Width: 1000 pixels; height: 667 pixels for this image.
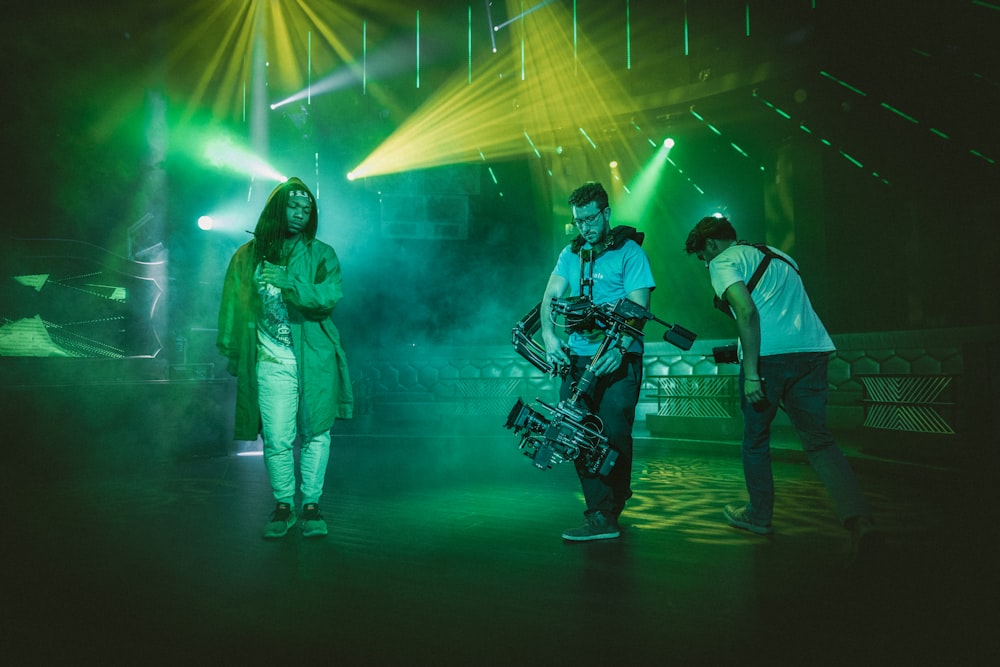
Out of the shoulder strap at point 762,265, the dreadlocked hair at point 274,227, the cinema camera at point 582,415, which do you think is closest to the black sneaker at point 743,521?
the cinema camera at point 582,415

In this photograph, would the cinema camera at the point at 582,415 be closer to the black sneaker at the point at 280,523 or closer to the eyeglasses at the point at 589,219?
the eyeglasses at the point at 589,219

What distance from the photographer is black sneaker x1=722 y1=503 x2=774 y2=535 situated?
3174 millimetres

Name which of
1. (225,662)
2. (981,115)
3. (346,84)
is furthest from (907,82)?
(225,662)

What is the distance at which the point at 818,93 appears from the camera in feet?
31.0

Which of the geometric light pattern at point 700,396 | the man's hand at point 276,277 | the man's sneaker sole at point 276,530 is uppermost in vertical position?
the man's hand at point 276,277

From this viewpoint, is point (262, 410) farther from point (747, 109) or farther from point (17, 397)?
point (747, 109)

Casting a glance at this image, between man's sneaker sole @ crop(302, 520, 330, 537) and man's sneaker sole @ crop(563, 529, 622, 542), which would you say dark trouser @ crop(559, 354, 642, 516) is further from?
man's sneaker sole @ crop(302, 520, 330, 537)

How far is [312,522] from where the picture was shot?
10.6 ft

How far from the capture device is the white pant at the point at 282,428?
10.4 ft

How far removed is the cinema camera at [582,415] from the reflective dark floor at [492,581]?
0.45 m

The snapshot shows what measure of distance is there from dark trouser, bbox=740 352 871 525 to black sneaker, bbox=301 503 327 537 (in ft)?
7.39

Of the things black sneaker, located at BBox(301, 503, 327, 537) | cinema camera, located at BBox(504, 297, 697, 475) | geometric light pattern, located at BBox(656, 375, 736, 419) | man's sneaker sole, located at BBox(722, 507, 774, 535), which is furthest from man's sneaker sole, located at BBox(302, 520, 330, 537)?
geometric light pattern, located at BBox(656, 375, 736, 419)

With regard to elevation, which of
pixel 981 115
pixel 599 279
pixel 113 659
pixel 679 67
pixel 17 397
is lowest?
pixel 113 659

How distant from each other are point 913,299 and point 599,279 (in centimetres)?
977
